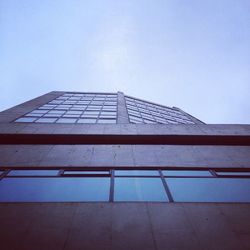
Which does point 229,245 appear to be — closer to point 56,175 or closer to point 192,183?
point 192,183

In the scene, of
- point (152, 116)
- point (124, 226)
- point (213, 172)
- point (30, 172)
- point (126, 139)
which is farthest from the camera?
point (152, 116)

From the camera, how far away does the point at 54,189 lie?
9.32 meters

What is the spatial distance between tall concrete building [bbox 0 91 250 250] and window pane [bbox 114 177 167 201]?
36 millimetres

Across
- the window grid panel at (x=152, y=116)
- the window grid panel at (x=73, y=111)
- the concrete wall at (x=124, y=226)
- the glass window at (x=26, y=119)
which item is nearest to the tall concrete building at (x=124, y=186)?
the concrete wall at (x=124, y=226)

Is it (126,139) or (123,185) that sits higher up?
(126,139)

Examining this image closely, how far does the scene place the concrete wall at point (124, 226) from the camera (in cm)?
678

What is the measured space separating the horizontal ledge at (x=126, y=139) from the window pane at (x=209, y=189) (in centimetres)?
362

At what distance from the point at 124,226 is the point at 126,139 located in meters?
6.39

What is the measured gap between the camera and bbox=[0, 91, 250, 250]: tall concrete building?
7.07 meters

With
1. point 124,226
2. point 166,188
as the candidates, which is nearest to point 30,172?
point 124,226

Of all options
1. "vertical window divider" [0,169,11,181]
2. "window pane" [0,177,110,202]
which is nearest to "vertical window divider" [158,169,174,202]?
"window pane" [0,177,110,202]

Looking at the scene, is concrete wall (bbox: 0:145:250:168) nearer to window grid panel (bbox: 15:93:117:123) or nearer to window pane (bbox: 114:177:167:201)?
window pane (bbox: 114:177:167:201)

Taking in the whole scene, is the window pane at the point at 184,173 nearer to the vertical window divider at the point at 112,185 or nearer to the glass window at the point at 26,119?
the vertical window divider at the point at 112,185

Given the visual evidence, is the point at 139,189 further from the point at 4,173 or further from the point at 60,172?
the point at 4,173
